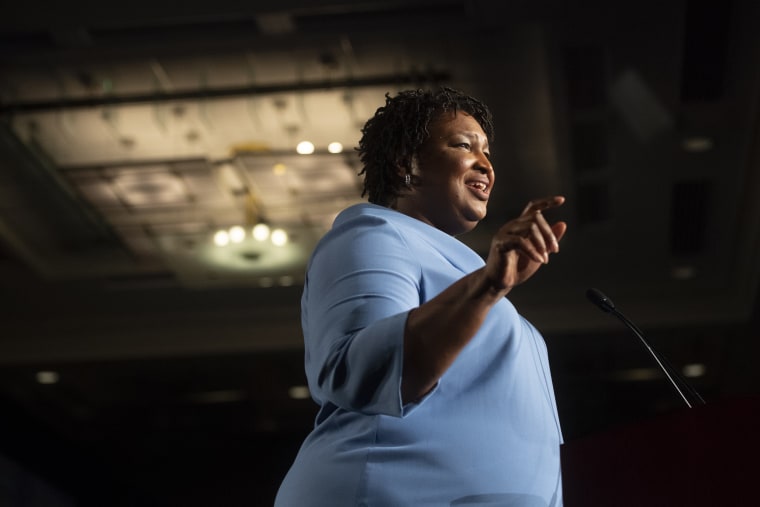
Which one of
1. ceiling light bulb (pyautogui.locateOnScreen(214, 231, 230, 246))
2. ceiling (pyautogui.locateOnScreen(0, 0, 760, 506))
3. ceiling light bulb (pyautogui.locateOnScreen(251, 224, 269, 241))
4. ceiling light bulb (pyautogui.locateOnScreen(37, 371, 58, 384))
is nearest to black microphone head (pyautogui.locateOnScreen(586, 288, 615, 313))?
ceiling (pyautogui.locateOnScreen(0, 0, 760, 506))

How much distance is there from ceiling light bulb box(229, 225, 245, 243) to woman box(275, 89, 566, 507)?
4.55m

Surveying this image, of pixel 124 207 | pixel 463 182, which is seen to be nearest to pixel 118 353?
pixel 124 207

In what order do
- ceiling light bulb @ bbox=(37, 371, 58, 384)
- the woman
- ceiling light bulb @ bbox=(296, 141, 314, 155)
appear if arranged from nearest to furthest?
the woman → ceiling light bulb @ bbox=(296, 141, 314, 155) → ceiling light bulb @ bbox=(37, 371, 58, 384)

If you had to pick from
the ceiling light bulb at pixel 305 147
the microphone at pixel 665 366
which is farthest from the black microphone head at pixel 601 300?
the ceiling light bulb at pixel 305 147

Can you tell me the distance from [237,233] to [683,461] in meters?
4.79

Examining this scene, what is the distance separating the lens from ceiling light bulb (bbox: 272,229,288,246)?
564cm

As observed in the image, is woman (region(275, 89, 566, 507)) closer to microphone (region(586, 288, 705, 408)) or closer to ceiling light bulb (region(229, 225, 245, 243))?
microphone (region(586, 288, 705, 408))

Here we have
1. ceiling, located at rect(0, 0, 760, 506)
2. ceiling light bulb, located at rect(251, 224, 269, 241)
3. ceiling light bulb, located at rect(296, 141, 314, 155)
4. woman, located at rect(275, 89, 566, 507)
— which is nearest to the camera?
woman, located at rect(275, 89, 566, 507)

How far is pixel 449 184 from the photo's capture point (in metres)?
1.15

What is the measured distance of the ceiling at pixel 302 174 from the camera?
4.40 meters

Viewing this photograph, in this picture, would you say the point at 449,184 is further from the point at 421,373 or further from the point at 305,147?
the point at 305,147

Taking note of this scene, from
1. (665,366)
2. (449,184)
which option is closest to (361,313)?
(449,184)

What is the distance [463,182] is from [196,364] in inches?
270

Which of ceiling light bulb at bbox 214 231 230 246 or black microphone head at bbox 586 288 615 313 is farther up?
ceiling light bulb at bbox 214 231 230 246
